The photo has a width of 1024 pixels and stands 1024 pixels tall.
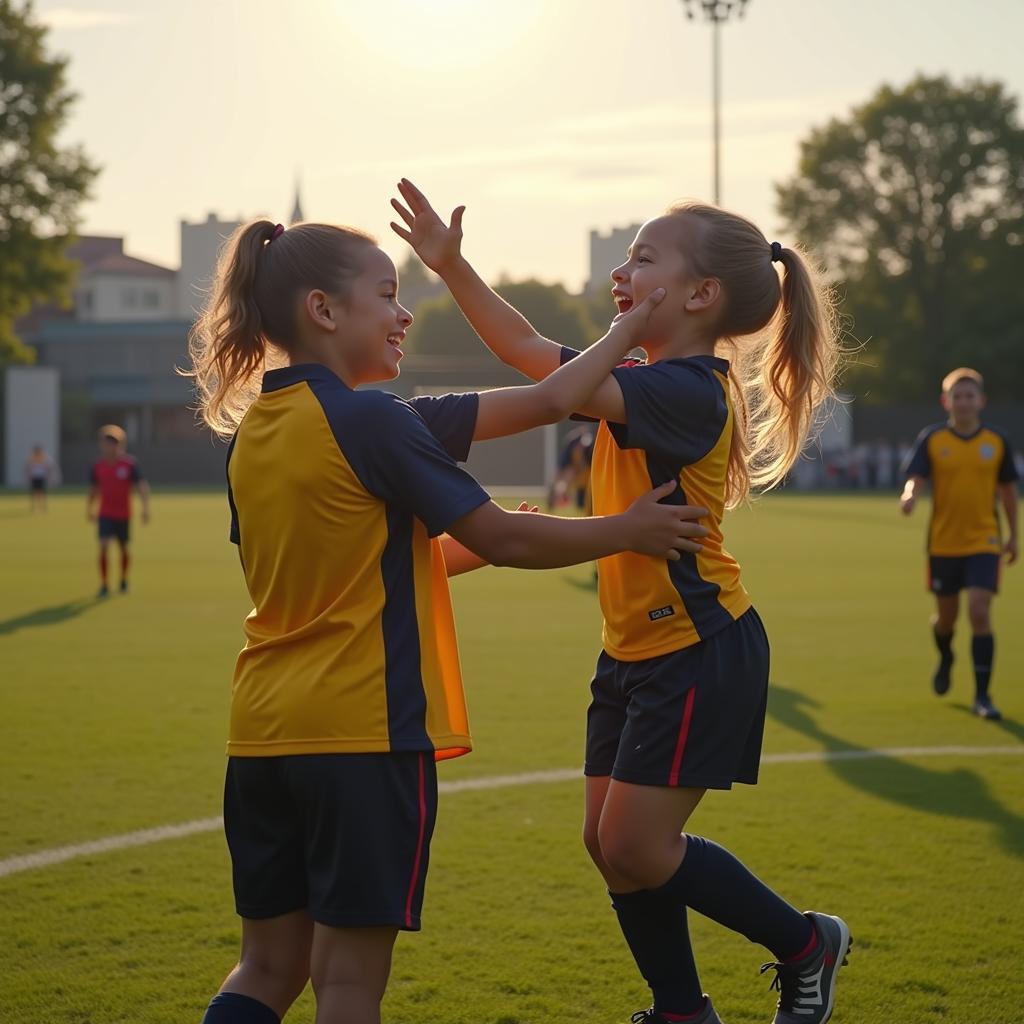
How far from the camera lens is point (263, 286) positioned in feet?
10.7

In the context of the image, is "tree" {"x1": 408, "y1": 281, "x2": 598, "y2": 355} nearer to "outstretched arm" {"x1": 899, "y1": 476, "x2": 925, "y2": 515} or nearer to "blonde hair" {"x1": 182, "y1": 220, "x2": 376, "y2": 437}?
"outstretched arm" {"x1": 899, "y1": 476, "x2": 925, "y2": 515}

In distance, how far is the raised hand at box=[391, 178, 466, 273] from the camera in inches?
141

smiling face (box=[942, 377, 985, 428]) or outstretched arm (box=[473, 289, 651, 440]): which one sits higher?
smiling face (box=[942, 377, 985, 428])

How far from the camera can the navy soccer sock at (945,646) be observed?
10.1 meters

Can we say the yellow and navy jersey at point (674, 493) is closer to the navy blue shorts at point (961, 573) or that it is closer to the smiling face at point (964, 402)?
the navy blue shorts at point (961, 573)

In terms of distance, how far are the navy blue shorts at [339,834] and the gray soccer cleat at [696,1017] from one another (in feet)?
3.82

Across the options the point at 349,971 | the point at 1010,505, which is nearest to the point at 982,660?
the point at 1010,505

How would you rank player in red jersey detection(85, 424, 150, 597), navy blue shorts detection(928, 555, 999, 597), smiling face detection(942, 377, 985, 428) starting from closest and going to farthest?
navy blue shorts detection(928, 555, 999, 597) < smiling face detection(942, 377, 985, 428) < player in red jersey detection(85, 424, 150, 597)

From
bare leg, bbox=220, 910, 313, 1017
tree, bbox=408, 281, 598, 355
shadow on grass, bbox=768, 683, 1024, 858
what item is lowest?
shadow on grass, bbox=768, 683, 1024, 858

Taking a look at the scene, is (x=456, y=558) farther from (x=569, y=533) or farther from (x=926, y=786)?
(x=926, y=786)

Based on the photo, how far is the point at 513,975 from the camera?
468 cm

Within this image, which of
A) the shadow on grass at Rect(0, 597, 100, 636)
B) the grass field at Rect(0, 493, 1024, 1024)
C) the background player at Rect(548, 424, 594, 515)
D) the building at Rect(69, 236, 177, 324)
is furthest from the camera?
the building at Rect(69, 236, 177, 324)

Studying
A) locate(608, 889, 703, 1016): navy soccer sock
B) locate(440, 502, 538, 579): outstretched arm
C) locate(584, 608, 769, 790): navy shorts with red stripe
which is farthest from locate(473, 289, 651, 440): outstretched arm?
locate(608, 889, 703, 1016): navy soccer sock

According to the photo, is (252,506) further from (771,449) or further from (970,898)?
(970,898)
